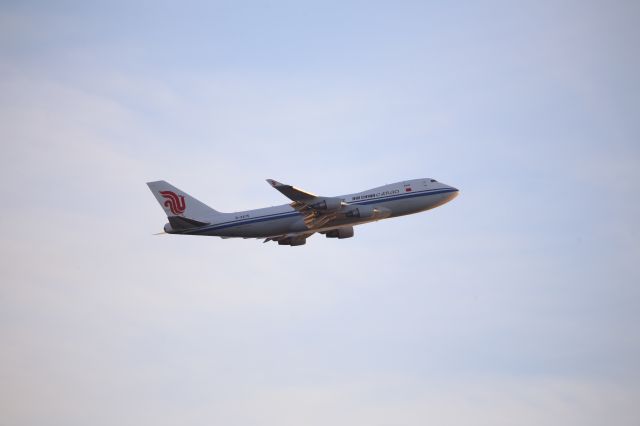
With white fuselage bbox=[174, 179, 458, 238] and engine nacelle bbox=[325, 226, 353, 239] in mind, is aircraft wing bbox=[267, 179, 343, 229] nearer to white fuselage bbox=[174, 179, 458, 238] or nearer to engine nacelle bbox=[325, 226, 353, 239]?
white fuselage bbox=[174, 179, 458, 238]

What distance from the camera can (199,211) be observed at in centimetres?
7188

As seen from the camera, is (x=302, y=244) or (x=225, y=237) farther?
(x=302, y=244)

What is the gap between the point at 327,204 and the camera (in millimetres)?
66250

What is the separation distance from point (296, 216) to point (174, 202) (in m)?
13.7

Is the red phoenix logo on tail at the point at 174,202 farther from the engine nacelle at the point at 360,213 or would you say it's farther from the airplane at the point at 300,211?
the engine nacelle at the point at 360,213

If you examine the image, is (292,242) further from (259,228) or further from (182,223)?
(182,223)

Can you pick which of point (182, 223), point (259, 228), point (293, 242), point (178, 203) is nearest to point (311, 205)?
point (259, 228)

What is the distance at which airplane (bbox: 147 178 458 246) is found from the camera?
6694 cm

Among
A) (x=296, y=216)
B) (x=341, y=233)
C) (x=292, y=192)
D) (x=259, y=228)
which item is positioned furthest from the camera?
(x=341, y=233)

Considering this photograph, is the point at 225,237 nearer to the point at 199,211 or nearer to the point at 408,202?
the point at 199,211

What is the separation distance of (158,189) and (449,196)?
3075 cm

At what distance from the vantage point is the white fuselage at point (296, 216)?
68.8m

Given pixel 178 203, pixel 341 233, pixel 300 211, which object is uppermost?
pixel 178 203

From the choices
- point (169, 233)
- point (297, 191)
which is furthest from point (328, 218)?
point (169, 233)
